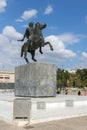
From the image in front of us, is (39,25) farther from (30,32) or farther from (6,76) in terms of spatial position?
(6,76)

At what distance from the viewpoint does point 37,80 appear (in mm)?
18797

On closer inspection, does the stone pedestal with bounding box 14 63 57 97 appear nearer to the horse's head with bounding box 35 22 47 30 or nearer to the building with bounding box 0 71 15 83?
the horse's head with bounding box 35 22 47 30

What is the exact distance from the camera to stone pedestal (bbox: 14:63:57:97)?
18.8 m

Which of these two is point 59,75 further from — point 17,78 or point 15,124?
point 15,124

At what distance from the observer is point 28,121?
10.8 meters

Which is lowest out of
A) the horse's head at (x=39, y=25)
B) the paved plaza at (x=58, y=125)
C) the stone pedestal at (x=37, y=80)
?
the paved plaza at (x=58, y=125)

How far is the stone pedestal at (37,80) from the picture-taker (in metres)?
18.8

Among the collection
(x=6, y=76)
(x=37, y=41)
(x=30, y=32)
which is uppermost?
(x=6, y=76)

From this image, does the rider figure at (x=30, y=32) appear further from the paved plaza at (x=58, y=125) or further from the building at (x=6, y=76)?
the building at (x=6, y=76)

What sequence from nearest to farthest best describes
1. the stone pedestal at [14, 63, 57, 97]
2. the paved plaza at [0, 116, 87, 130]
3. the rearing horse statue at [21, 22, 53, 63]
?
the paved plaza at [0, 116, 87, 130] < the stone pedestal at [14, 63, 57, 97] < the rearing horse statue at [21, 22, 53, 63]

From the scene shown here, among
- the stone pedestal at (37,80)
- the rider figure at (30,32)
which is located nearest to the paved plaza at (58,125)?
the stone pedestal at (37,80)

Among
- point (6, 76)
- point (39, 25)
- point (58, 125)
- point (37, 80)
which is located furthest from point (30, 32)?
point (6, 76)

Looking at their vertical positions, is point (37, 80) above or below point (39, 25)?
below

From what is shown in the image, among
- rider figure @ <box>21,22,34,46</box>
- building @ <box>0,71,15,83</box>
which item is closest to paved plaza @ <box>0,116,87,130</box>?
rider figure @ <box>21,22,34,46</box>
